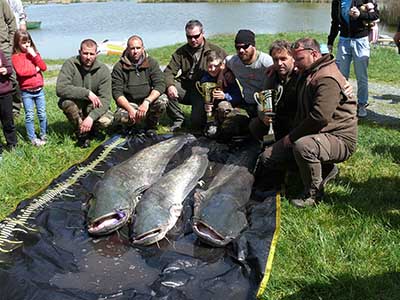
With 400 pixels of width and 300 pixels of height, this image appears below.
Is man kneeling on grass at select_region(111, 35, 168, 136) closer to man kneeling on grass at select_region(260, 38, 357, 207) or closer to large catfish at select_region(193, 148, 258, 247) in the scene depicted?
large catfish at select_region(193, 148, 258, 247)

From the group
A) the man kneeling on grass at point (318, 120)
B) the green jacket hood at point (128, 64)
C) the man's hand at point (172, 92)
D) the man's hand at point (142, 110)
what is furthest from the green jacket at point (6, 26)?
the man kneeling on grass at point (318, 120)

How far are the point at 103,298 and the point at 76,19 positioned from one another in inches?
1438

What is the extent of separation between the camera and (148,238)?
12.8ft

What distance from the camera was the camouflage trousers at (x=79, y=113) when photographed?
6203mm

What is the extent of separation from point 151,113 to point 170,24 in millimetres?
25222

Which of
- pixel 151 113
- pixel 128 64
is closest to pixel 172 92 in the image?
pixel 151 113

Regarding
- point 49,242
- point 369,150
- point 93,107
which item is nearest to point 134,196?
point 49,242

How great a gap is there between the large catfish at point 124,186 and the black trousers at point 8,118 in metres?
1.85

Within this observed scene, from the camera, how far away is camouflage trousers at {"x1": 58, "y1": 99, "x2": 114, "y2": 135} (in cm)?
620

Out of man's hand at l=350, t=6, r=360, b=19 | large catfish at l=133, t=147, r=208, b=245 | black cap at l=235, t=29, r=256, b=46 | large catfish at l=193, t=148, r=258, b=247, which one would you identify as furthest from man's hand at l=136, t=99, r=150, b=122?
man's hand at l=350, t=6, r=360, b=19

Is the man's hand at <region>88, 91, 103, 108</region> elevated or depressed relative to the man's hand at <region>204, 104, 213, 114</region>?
elevated

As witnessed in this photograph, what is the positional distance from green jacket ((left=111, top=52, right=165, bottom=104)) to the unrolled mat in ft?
7.77

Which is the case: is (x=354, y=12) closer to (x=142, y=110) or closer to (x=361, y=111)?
(x=361, y=111)

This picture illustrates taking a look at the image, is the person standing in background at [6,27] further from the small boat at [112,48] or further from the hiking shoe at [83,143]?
the small boat at [112,48]
